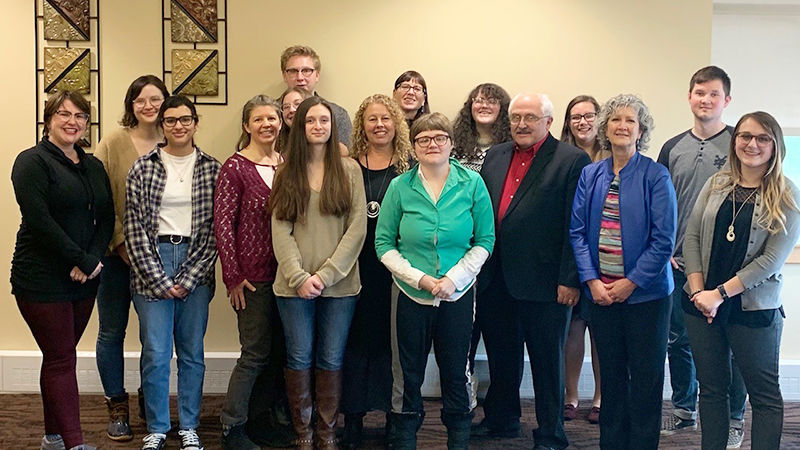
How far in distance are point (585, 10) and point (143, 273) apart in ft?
9.51

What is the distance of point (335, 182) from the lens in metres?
2.98

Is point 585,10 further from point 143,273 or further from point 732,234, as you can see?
point 143,273

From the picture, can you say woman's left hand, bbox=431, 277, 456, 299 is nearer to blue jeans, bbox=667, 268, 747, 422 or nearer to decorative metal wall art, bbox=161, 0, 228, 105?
blue jeans, bbox=667, 268, 747, 422

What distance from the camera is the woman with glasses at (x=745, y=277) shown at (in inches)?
104

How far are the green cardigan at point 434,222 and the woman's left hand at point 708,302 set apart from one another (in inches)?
33.8

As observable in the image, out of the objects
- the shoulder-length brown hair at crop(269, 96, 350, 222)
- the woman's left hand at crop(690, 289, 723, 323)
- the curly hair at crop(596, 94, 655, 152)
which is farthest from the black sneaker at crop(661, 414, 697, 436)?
the shoulder-length brown hair at crop(269, 96, 350, 222)

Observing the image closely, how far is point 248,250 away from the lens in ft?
10.0

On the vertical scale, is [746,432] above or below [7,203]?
below

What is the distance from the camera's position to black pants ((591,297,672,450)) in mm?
2820

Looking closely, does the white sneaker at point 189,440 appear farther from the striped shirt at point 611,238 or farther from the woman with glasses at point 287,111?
the striped shirt at point 611,238

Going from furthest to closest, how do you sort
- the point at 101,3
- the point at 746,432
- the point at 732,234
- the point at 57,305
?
the point at 101,3 → the point at 746,432 → the point at 57,305 → the point at 732,234

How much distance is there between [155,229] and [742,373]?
254 cm

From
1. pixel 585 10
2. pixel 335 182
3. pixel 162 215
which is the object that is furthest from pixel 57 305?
pixel 585 10

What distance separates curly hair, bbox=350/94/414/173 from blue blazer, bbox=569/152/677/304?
88 centimetres
